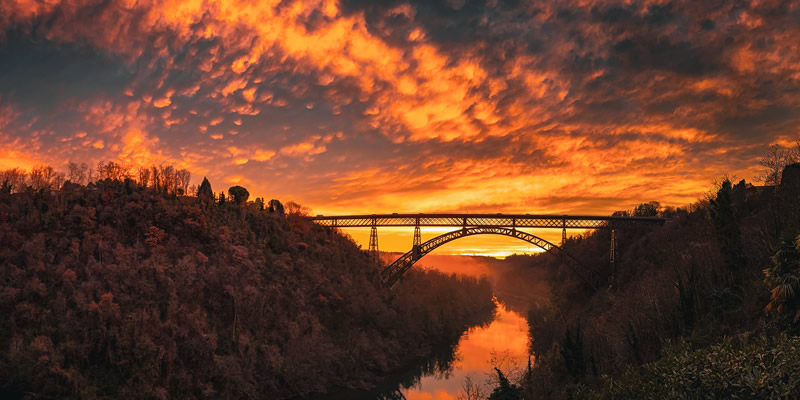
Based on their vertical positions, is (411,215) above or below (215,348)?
above

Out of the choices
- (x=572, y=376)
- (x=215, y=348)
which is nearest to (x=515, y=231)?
(x=572, y=376)

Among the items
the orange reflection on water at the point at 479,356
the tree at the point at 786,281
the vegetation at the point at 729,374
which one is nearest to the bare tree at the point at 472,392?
the orange reflection on water at the point at 479,356

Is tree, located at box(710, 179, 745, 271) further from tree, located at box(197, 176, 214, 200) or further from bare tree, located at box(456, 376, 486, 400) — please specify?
tree, located at box(197, 176, 214, 200)

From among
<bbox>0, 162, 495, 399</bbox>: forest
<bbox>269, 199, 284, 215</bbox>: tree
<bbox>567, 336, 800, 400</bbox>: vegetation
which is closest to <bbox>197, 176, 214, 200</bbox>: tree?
<bbox>0, 162, 495, 399</bbox>: forest

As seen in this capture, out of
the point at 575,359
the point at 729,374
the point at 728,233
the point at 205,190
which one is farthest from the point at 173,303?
the point at 728,233

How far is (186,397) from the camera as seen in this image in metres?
31.5

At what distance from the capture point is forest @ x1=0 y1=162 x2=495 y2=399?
30875 millimetres

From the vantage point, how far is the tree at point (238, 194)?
6091 cm

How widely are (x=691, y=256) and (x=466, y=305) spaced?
65852 mm

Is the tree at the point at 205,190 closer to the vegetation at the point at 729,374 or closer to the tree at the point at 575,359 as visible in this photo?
the tree at the point at 575,359

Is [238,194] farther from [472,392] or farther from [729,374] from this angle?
[729,374]

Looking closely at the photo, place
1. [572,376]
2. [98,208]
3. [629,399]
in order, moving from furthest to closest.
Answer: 1. [98,208]
2. [572,376]
3. [629,399]

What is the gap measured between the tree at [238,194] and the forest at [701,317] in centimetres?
4224

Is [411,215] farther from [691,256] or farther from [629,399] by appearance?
[629,399]
